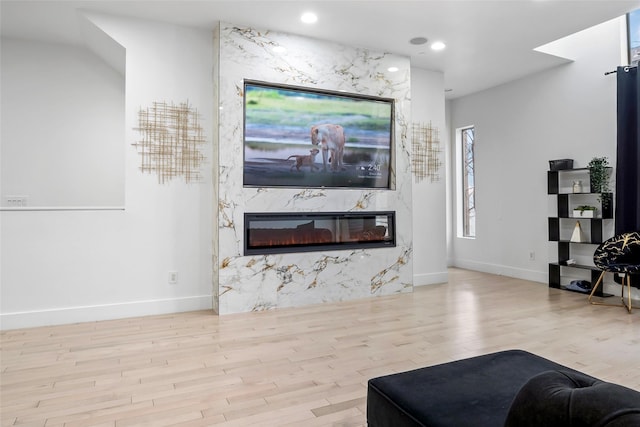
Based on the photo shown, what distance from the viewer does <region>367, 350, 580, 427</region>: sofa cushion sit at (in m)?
1.21

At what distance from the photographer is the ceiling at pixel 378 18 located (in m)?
3.77

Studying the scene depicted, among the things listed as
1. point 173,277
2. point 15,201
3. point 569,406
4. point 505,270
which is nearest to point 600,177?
point 505,270

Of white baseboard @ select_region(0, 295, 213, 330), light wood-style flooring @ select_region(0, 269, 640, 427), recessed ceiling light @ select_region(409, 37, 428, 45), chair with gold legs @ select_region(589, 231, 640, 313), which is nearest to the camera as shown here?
light wood-style flooring @ select_region(0, 269, 640, 427)

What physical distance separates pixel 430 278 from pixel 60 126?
507cm

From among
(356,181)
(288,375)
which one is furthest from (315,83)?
(288,375)

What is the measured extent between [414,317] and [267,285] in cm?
155

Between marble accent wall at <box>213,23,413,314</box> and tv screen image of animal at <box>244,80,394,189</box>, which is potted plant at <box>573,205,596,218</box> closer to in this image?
marble accent wall at <box>213,23,413,314</box>

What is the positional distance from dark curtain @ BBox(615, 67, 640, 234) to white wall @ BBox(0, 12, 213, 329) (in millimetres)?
4645

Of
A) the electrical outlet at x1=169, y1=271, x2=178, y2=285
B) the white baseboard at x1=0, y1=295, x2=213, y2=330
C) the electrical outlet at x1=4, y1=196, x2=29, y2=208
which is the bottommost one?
the white baseboard at x1=0, y1=295, x2=213, y2=330

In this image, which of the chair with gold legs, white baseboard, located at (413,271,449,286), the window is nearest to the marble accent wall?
white baseboard, located at (413,271,449,286)

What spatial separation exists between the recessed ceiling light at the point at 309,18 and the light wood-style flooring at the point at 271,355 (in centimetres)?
301

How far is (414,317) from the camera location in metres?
3.90

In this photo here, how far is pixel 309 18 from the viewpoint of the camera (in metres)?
4.04

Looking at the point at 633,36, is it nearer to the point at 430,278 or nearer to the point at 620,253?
the point at 620,253
